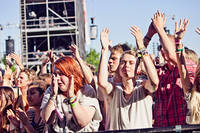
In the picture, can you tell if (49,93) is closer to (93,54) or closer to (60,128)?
(60,128)

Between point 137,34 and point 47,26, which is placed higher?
point 47,26

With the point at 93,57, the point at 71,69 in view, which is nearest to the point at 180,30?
the point at 71,69

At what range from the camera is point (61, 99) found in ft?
12.2

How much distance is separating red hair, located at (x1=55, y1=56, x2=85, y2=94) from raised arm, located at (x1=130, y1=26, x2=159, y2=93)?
673 mm

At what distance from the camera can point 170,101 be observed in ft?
13.2

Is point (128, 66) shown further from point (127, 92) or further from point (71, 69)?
point (71, 69)

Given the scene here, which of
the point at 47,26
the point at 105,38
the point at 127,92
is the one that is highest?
the point at 47,26

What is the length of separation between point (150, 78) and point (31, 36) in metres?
28.8

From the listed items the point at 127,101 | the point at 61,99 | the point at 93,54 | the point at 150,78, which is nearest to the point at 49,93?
the point at 61,99

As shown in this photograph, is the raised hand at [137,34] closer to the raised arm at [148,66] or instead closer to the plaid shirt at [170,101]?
the raised arm at [148,66]

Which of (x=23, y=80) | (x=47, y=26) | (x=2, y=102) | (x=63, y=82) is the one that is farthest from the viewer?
(x=47, y=26)

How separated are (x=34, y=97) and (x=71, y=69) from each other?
815 millimetres

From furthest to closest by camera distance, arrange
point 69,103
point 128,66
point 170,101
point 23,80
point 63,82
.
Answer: point 23,80 → point 170,101 → point 63,82 → point 128,66 → point 69,103

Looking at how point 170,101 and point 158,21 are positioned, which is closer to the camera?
point 158,21
